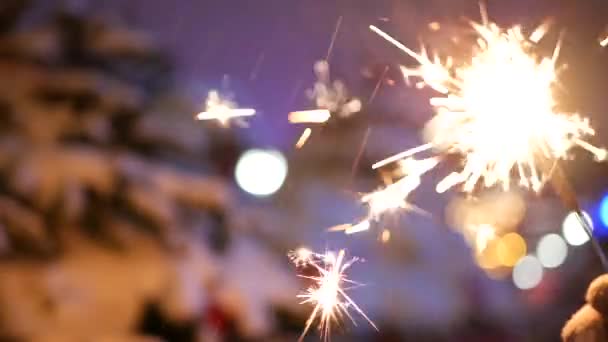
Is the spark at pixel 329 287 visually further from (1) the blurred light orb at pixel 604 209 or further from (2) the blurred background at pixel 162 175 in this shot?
(1) the blurred light orb at pixel 604 209

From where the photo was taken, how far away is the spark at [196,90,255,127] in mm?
2785

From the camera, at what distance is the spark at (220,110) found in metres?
2.79

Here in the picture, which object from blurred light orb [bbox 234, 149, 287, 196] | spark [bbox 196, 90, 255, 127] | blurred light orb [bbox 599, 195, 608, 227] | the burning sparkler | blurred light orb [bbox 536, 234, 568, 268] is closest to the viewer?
the burning sparkler

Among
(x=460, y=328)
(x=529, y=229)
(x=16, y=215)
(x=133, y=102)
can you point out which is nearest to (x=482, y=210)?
(x=460, y=328)

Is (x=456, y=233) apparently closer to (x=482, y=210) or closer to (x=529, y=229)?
(x=482, y=210)

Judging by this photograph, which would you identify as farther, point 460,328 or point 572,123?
point 460,328

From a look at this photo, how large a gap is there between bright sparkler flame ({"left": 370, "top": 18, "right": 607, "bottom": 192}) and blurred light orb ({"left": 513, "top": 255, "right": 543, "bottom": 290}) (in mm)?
4388

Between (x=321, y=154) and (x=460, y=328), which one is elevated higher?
(x=321, y=154)

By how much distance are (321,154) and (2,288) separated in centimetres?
153

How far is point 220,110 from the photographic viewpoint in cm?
289

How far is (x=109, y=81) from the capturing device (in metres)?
3.36

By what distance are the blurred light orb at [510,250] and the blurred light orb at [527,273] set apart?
60mm

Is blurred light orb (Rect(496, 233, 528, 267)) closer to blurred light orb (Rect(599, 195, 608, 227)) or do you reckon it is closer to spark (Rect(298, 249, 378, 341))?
blurred light orb (Rect(599, 195, 608, 227))

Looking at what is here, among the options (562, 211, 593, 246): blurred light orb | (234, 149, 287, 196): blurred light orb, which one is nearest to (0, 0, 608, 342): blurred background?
(234, 149, 287, 196): blurred light orb
